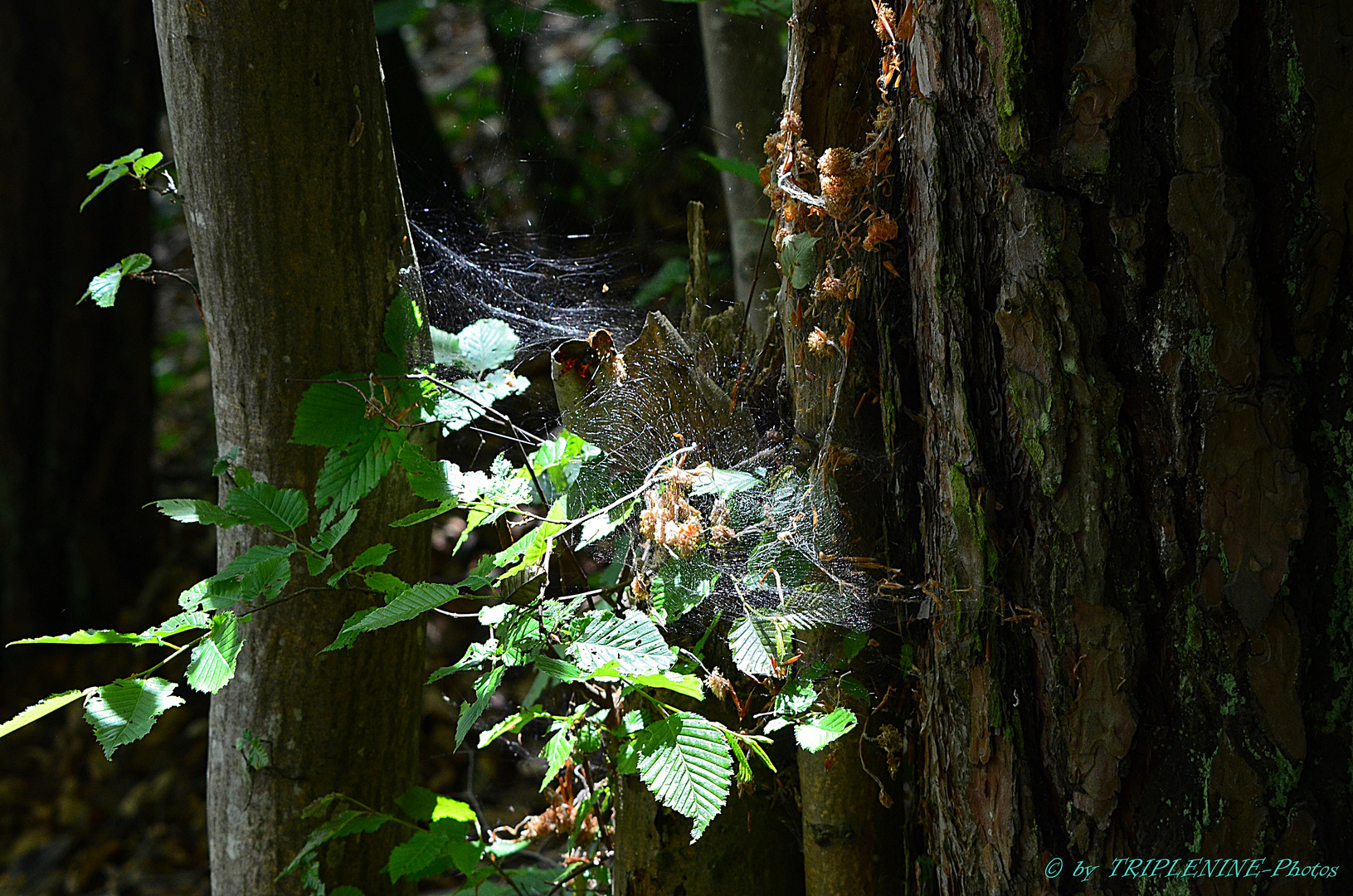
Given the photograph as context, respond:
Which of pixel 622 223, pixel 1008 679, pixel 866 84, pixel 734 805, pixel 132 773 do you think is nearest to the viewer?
pixel 1008 679

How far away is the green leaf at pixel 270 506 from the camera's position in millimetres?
1180

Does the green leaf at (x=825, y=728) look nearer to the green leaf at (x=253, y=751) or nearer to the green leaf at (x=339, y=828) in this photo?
the green leaf at (x=339, y=828)

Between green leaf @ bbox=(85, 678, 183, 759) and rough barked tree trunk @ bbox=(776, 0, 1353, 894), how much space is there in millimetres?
952

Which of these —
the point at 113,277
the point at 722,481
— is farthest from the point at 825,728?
the point at 113,277

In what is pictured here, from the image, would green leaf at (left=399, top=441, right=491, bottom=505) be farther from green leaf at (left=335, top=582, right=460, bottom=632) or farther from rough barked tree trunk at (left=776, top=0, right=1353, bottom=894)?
rough barked tree trunk at (left=776, top=0, right=1353, bottom=894)

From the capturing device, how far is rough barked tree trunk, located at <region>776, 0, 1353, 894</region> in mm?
857

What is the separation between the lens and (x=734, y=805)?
1301 mm

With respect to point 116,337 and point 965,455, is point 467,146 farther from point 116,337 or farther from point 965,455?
point 965,455

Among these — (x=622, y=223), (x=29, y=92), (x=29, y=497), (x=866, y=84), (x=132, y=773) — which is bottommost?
(x=132, y=773)

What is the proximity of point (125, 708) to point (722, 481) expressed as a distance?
0.76 metres

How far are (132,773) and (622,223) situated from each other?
2928 millimetres

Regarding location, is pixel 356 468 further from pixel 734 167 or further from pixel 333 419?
pixel 734 167

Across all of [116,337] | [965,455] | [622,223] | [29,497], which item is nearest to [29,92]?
[116,337]

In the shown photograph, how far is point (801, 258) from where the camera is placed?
45.6 inches
